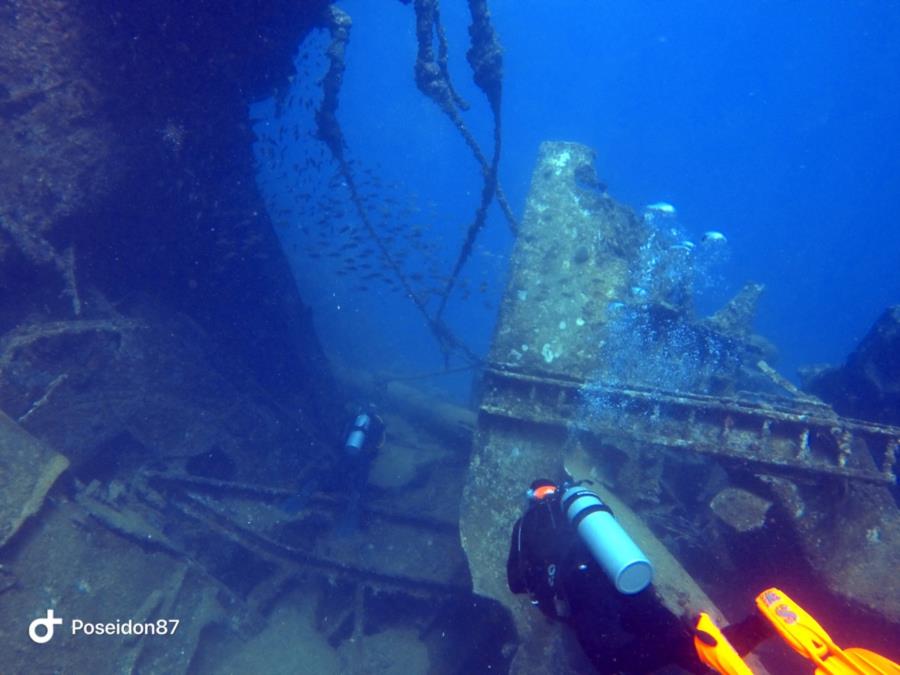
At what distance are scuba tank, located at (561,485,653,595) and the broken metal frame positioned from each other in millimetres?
2389

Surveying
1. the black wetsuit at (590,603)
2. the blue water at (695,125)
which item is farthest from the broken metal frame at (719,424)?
the blue water at (695,125)

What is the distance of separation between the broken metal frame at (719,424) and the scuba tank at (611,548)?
239 centimetres

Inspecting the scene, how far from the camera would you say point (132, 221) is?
24.6 feet

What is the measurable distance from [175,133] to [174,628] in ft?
21.5

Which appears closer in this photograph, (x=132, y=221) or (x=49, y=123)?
(x=49, y=123)

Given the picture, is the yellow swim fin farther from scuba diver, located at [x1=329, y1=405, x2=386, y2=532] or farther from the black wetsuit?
scuba diver, located at [x1=329, y1=405, x2=386, y2=532]

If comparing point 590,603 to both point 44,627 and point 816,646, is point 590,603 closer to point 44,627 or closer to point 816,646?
point 816,646

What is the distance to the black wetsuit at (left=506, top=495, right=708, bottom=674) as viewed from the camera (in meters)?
3.03

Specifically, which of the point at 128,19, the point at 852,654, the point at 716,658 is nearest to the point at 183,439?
the point at 128,19

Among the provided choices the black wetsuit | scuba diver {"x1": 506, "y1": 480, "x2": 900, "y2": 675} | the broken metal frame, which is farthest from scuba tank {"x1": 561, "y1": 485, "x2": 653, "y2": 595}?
the broken metal frame

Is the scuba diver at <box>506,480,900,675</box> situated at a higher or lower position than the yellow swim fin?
higher

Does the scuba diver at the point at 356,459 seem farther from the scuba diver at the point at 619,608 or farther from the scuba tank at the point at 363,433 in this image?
the scuba diver at the point at 619,608

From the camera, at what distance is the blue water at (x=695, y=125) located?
108188 mm

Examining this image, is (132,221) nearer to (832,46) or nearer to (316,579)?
(316,579)
